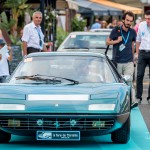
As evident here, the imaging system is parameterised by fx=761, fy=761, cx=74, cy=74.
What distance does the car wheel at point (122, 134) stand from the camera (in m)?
9.88

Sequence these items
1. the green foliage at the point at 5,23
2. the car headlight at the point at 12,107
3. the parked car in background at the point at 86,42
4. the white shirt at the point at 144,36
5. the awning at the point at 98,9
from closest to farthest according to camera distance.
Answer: the car headlight at the point at 12,107, the white shirt at the point at 144,36, the parked car in background at the point at 86,42, the green foliage at the point at 5,23, the awning at the point at 98,9

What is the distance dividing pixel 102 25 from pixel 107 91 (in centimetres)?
3214

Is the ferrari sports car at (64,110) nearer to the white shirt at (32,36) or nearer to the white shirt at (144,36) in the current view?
the white shirt at (144,36)

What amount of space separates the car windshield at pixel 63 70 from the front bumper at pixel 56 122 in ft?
3.39

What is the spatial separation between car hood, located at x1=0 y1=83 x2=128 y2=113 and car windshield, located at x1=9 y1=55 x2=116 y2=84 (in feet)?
1.50

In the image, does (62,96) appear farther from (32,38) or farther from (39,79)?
(32,38)

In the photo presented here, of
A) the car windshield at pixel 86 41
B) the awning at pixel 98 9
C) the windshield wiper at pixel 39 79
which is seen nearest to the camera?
the windshield wiper at pixel 39 79

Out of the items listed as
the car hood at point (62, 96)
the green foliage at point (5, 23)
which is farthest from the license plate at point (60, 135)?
the green foliage at point (5, 23)

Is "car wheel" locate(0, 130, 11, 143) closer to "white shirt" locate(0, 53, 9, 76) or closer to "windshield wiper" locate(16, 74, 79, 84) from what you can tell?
"windshield wiper" locate(16, 74, 79, 84)

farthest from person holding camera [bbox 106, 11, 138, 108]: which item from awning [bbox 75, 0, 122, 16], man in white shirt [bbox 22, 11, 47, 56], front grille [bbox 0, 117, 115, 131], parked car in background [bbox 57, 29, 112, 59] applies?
awning [bbox 75, 0, 122, 16]

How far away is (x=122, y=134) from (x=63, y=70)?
137 centimetres

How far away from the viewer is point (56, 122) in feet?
30.7

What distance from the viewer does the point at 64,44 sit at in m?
20.1

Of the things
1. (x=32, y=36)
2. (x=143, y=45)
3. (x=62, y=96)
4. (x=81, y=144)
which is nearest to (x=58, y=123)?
(x=62, y=96)
